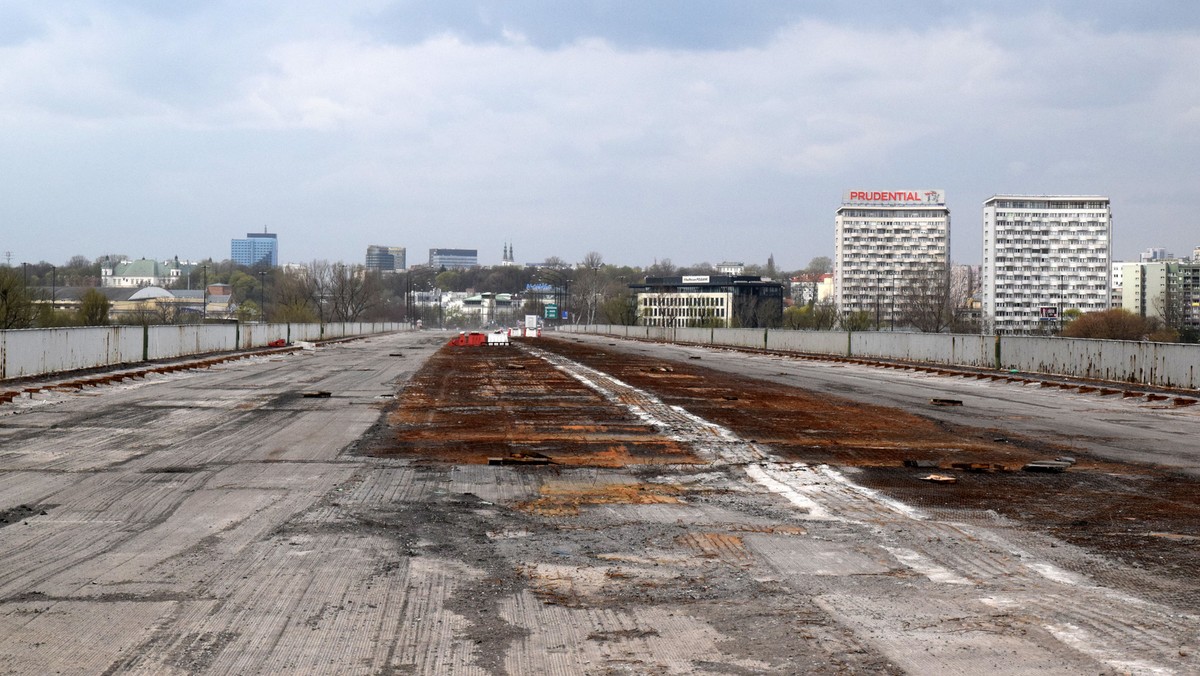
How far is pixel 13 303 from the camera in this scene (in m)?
48.8

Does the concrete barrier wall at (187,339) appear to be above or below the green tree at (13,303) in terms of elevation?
below

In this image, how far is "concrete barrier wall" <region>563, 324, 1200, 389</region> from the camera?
79.5ft

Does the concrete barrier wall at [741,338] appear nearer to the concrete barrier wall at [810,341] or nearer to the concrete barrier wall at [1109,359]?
the concrete barrier wall at [810,341]

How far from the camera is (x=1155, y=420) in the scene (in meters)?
17.1

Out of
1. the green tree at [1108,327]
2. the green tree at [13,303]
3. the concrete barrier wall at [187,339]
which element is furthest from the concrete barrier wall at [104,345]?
the green tree at [1108,327]

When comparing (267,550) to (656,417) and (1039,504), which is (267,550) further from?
(656,417)

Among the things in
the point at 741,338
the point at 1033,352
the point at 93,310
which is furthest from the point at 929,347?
the point at 93,310

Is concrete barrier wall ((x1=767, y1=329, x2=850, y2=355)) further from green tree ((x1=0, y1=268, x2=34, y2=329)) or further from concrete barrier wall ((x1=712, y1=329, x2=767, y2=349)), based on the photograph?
green tree ((x1=0, y1=268, x2=34, y2=329))

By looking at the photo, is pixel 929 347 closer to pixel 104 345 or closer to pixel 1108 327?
pixel 104 345

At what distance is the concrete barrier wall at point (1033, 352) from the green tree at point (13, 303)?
37.6 metres

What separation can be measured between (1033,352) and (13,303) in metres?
44.0

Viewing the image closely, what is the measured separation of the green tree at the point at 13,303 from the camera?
48.1m

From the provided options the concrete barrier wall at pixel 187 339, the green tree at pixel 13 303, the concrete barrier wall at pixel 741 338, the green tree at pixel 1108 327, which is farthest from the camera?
the green tree at pixel 1108 327

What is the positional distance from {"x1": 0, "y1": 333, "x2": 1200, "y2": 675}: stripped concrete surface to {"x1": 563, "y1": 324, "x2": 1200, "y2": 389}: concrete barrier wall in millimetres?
14104
